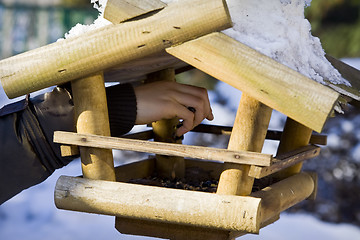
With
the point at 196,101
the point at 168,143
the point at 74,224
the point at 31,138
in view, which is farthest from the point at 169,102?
the point at 74,224

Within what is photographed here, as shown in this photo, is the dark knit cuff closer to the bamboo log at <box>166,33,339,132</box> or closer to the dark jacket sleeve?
the dark jacket sleeve

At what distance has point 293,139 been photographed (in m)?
1.21

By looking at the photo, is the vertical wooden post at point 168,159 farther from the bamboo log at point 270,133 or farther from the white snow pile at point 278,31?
the white snow pile at point 278,31

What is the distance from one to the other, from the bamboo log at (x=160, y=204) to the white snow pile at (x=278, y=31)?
243 millimetres

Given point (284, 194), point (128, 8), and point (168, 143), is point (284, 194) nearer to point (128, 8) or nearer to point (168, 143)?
point (168, 143)

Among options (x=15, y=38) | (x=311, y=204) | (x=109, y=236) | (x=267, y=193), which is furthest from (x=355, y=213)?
(x=15, y=38)

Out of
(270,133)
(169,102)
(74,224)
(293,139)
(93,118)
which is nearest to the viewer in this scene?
(93,118)

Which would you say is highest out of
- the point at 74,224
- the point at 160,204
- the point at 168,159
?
the point at 160,204

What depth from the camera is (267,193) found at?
995mm

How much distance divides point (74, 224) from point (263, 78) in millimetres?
2419

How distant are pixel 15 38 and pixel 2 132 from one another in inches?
134

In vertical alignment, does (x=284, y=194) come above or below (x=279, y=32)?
below

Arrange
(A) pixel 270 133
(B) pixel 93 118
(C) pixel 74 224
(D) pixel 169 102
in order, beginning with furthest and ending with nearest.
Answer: (C) pixel 74 224, (A) pixel 270 133, (D) pixel 169 102, (B) pixel 93 118

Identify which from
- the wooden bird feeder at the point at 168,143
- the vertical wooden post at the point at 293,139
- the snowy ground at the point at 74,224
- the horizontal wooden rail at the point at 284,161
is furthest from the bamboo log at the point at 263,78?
the snowy ground at the point at 74,224
